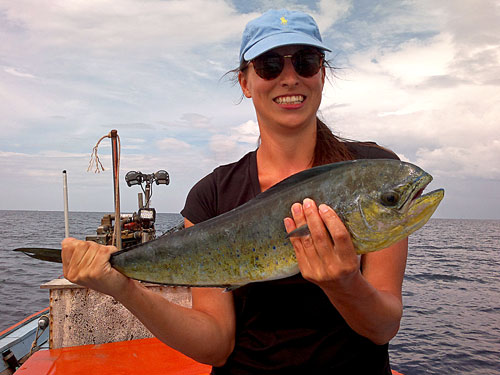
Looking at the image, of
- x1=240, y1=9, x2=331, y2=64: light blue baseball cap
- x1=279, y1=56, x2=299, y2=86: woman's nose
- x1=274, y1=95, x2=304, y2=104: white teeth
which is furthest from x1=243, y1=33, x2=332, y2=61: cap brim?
x1=274, y1=95, x2=304, y2=104: white teeth

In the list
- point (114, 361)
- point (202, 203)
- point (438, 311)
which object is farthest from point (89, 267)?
point (438, 311)

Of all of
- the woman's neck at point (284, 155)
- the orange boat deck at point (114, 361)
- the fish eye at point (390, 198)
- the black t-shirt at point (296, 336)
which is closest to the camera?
the fish eye at point (390, 198)

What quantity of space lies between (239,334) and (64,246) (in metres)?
1.13

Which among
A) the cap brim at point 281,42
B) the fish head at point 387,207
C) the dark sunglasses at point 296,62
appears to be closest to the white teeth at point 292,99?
the dark sunglasses at point 296,62

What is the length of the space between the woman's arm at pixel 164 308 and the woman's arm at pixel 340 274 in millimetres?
755

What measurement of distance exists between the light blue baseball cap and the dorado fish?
77cm

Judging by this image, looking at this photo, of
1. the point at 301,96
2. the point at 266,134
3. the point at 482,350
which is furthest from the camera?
the point at 482,350

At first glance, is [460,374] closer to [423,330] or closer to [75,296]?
[423,330]

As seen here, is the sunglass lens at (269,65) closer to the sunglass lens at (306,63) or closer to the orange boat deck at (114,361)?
the sunglass lens at (306,63)

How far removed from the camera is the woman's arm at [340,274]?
1827 millimetres

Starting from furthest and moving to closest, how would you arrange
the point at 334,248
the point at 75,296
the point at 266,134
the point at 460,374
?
the point at 460,374
the point at 75,296
the point at 266,134
the point at 334,248

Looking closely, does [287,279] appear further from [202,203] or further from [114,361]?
[114,361]

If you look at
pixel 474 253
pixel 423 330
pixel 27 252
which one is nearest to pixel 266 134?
pixel 27 252

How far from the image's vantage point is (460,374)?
10.2m
